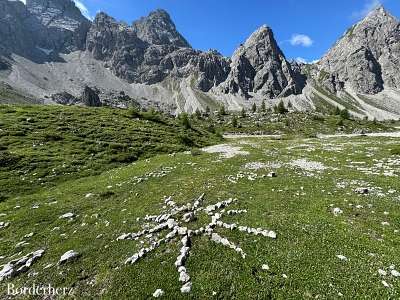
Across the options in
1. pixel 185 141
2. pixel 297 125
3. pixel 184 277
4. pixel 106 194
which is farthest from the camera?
pixel 297 125

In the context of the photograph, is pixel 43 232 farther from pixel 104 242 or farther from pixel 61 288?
pixel 61 288

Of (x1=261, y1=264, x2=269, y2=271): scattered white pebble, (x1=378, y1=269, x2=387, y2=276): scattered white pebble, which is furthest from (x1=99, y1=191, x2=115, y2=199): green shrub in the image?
(x1=378, y1=269, x2=387, y2=276): scattered white pebble

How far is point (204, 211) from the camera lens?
18469 millimetres

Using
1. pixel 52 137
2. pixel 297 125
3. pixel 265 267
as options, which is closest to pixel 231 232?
pixel 265 267

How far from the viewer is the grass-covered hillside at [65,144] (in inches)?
1211

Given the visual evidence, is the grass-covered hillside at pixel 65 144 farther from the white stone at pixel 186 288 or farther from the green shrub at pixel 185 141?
the white stone at pixel 186 288

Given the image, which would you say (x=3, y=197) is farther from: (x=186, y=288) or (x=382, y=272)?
(x=382, y=272)

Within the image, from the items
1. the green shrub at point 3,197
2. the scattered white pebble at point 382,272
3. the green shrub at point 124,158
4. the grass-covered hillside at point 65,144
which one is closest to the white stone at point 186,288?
the scattered white pebble at point 382,272

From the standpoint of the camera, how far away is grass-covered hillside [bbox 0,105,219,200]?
3075cm

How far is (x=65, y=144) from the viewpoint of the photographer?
41906 millimetres

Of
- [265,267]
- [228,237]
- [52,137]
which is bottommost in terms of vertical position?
[265,267]

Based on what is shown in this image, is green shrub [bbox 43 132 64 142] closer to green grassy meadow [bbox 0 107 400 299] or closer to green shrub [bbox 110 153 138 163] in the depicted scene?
green shrub [bbox 110 153 138 163]

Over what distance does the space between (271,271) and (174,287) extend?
4278 millimetres

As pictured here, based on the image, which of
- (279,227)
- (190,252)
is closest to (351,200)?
(279,227)
